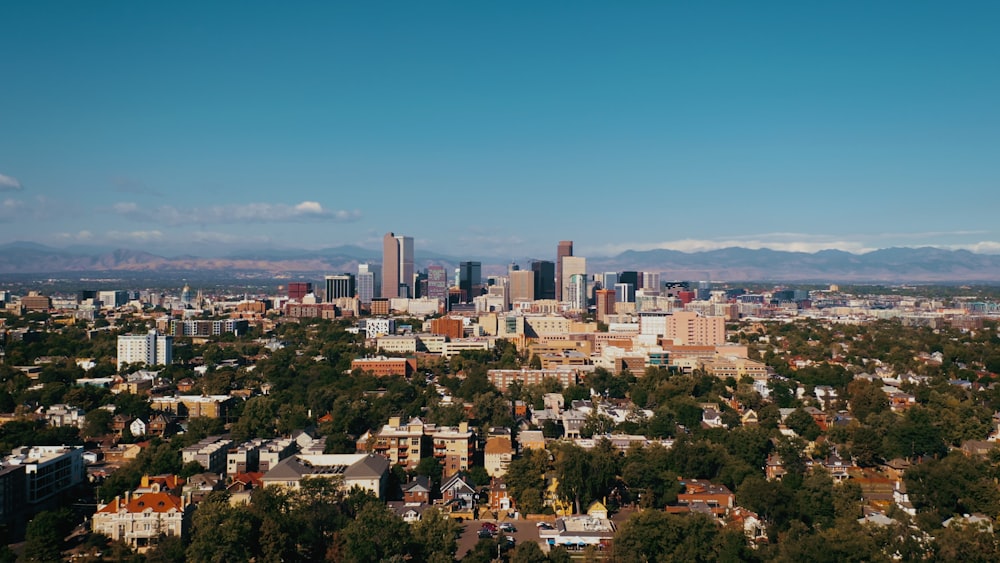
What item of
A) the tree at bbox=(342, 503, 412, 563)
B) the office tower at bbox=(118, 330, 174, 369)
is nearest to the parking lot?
the tree at bbox=(342, 503, 412, 563)

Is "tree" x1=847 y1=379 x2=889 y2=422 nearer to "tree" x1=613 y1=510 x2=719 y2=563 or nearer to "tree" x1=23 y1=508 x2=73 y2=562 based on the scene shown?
"tree" x1=613 y1=510 x2=719 y2=563

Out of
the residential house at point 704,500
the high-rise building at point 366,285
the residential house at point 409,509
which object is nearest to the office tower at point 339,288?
the high-rise building at point 366,285

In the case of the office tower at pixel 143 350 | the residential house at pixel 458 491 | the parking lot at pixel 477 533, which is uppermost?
the office tower at pixel 143 350

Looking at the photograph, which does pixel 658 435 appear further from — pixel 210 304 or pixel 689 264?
pixel 689 264

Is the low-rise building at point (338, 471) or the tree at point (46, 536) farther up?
the low-rise building at point (338, 471)

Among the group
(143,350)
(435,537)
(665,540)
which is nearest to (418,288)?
(143,350)

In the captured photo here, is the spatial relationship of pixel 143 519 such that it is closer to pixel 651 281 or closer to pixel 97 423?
pixel 97 423

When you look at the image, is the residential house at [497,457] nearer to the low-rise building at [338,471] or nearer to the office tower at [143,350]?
the low-rise building at [338,471]
